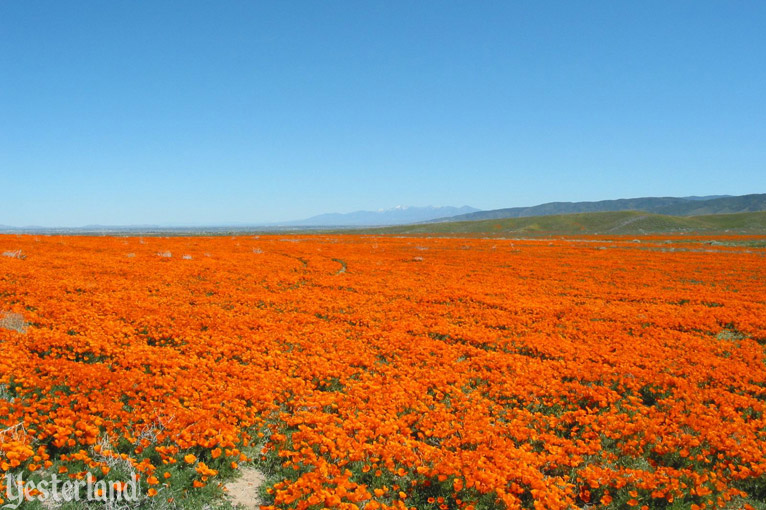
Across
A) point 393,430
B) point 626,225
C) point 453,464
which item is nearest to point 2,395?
point 393,430

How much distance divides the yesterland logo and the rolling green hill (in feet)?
435

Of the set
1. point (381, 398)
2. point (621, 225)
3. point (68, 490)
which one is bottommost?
point (381, 398)

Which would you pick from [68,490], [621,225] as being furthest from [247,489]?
[621,225]

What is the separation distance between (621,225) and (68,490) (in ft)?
538

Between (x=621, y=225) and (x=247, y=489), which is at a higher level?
(x=621, y=225)

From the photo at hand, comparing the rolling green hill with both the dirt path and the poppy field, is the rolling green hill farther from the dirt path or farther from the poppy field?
the dirt path

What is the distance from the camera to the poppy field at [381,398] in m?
6.12

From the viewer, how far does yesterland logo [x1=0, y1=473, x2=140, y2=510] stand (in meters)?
5.23

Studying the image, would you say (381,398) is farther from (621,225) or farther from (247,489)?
(621,225)

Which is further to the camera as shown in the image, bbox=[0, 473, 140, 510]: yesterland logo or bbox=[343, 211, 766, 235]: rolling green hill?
bbox=[343, 211, 766, 235]: rolling green hill

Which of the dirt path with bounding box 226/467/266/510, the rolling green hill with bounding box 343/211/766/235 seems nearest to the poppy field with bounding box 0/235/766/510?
the dirt path with bounding box 226/467/266/510

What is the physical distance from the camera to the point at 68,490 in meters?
5.52

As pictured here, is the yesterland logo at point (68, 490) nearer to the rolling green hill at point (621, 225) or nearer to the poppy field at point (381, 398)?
the poppy field at point (381, 398)

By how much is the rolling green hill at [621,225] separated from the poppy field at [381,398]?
122 meters
